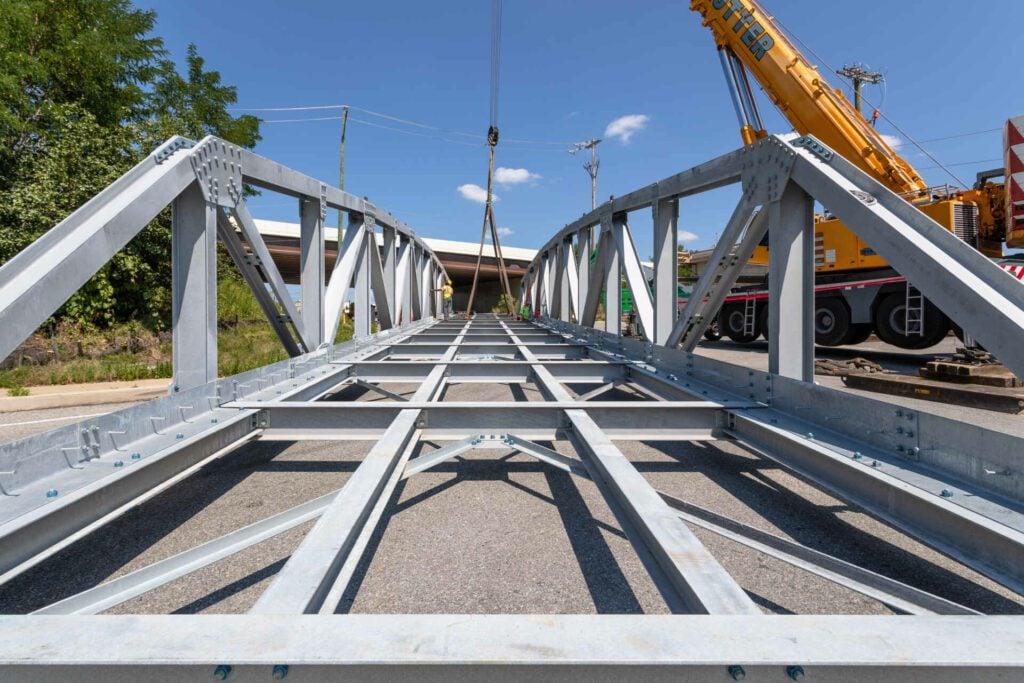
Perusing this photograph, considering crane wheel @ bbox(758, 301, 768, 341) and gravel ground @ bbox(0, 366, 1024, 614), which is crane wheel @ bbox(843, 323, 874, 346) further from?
gravel ground @ bbox(0, 366, 1024, 614)

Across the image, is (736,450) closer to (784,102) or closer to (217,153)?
(217,153)

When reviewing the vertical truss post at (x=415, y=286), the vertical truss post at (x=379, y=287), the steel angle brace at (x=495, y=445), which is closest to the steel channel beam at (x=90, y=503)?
Result: the steel angle brace at (x=495, y=445)

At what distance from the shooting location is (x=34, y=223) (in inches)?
420

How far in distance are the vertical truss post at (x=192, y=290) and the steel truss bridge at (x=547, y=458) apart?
1 centimetres

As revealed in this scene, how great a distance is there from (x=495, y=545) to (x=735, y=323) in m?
14.0

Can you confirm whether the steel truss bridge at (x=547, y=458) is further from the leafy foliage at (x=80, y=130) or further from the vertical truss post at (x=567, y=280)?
the leafy foliage at (x=80, y=130)

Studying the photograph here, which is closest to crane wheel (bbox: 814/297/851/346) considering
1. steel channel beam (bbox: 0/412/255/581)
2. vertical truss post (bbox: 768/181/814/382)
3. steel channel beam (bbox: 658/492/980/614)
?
vertical truss post (bbox: 768/181/814/382)

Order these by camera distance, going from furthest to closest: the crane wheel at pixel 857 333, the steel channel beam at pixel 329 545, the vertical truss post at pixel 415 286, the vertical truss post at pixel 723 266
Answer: the crane wheel at pixel 857 333 < the vertical truss post at pixel 415 286 < the vertical truss post at pixel 723 266 < the steel channel beam at pixel 329 545

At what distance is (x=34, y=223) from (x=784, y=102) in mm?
16643

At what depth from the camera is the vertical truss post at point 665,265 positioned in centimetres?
494

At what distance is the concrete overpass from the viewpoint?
37.3 m

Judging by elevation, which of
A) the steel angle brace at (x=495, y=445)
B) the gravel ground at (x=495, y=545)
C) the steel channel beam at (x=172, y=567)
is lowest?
the gravel ground at (x=495, y=545)

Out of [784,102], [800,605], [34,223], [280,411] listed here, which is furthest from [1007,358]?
[34,223]

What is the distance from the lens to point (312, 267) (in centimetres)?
480
